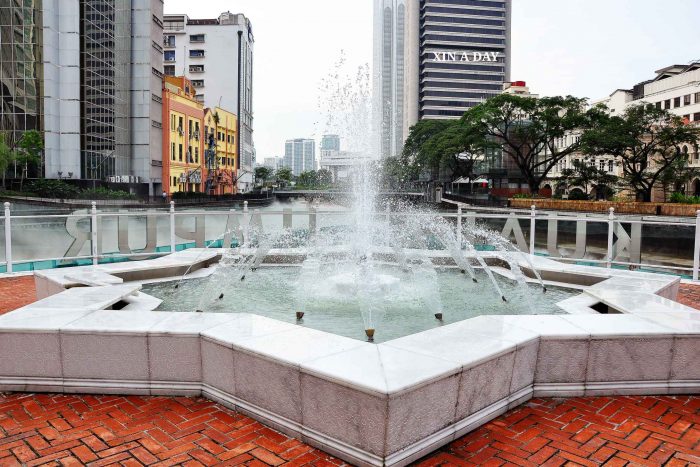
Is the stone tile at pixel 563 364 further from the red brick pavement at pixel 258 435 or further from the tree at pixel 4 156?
the tree at pixel 4 156

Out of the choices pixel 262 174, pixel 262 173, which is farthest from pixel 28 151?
pixel 262 174

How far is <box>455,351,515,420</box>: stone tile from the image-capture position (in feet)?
12.5

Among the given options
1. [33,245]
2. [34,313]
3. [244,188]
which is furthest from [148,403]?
[244,188]

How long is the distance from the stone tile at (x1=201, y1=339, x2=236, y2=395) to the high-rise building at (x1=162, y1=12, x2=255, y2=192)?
90.4 m

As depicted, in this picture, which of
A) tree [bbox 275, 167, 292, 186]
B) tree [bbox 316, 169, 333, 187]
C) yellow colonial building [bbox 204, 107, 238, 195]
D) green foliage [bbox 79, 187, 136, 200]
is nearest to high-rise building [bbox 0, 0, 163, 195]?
green foliage [bbox 79, 187, 136, 200]

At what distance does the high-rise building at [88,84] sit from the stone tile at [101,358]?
45.7 metres

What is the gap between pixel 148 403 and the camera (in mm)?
4379

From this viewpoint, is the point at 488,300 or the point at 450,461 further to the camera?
the point at 488,300

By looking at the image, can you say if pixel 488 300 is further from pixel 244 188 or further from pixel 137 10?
pixel 244 188

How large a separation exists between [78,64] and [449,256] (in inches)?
1789

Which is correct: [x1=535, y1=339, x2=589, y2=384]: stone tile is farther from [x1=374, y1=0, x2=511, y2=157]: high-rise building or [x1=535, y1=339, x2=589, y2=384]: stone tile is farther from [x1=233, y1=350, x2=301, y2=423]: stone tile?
[x1=374, y1=0, x2=511, y2=157]: high-rise building

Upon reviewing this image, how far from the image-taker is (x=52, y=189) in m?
40.9

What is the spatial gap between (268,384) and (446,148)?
5540cm

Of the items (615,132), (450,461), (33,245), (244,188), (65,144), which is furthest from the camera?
(244,188)
